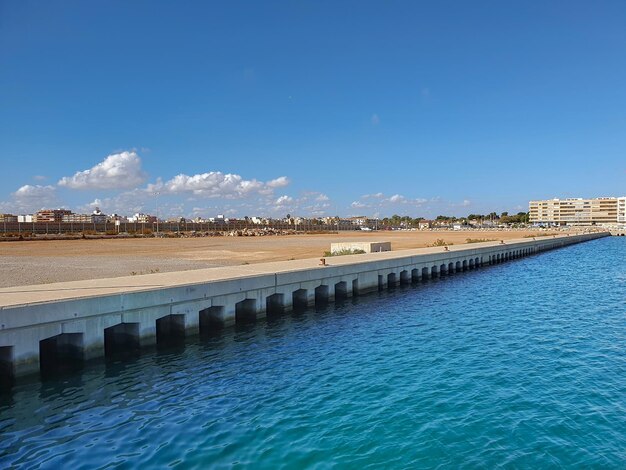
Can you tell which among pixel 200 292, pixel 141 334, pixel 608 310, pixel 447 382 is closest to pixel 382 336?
pixel 447 382

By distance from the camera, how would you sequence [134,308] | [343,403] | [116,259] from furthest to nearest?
[116,259]
[134,308]
[343,403]

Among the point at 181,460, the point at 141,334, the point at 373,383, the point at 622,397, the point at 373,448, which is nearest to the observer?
the point at 181,460

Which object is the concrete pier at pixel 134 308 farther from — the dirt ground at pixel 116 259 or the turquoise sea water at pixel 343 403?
the dirt ground at pixel 116 259

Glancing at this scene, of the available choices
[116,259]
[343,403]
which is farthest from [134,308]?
[116,259]

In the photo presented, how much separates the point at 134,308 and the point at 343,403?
7631 mm

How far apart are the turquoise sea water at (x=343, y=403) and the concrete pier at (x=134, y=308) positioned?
0.88m

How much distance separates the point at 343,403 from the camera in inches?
419

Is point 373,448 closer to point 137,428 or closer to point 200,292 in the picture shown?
point 137,428

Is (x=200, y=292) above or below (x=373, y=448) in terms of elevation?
above

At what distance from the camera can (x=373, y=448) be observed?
28.4 feet

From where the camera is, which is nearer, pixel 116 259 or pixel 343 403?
pixel 343 403

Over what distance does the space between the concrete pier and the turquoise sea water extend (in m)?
0.88

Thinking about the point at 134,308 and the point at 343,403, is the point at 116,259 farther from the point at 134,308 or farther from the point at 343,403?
the point at 343,403

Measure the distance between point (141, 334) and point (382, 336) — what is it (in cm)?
850
